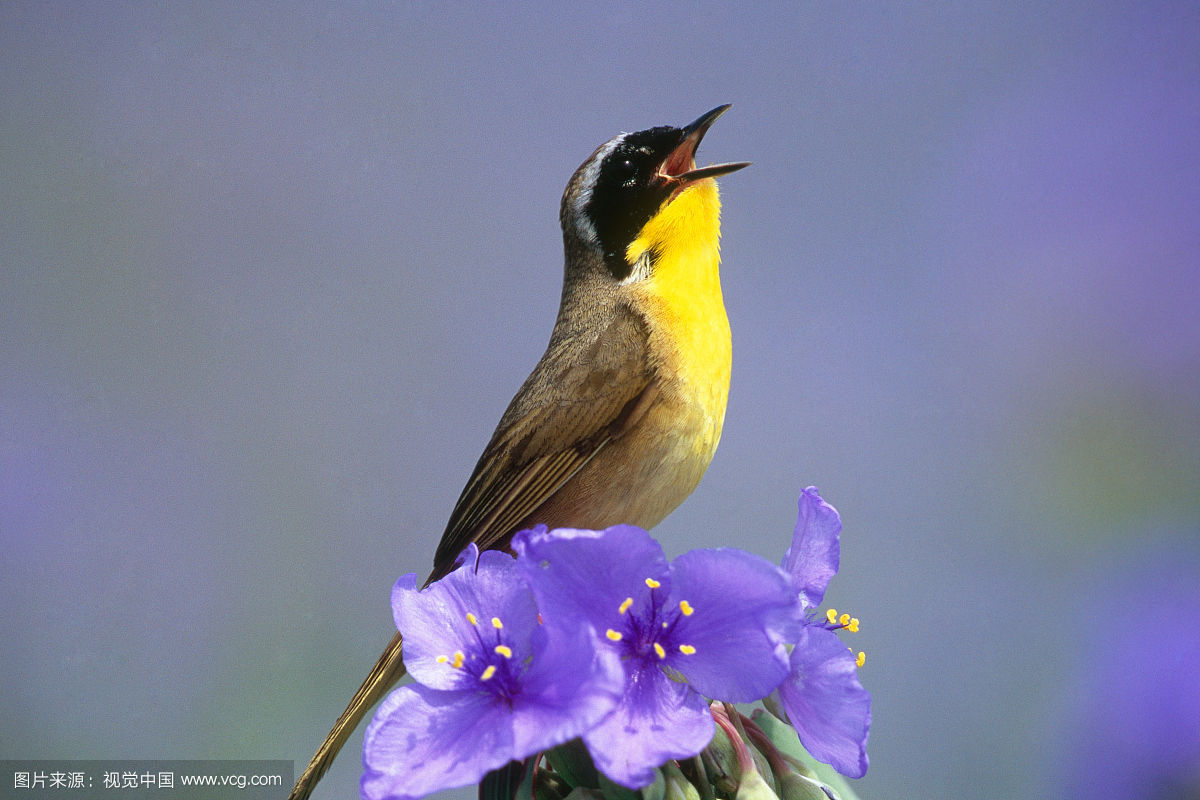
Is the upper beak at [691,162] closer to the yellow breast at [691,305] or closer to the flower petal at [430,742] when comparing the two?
the yellow breast at [691,305]

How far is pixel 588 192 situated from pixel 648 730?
1024 mm

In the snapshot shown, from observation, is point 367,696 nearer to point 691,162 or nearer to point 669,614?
point 669,614

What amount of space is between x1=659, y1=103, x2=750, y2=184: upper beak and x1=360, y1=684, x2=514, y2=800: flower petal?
0.96 meters

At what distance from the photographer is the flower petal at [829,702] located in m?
0.66

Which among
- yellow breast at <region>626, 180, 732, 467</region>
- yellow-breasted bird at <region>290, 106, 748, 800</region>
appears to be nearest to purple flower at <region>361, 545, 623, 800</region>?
yellow-breasted bird at <region>290, 106, 748, 800</region>

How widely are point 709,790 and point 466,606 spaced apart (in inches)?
8.6

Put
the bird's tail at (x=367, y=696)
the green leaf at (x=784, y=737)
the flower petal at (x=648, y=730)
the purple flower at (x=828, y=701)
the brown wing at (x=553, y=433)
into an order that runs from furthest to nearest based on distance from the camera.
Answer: the brown wing at (x=553, y=433) < the bird's tail at (x=367, y=696) < the green leaf at (x=784, y=737) < the purple flower at (x=828, y=701) < the flower petal at (x=648, y=730)

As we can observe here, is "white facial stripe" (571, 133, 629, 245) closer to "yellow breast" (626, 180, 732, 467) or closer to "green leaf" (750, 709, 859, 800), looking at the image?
"yellow breast" (626, 180, 732, 467)

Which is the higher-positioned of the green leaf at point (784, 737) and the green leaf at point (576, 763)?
the green leaf at point (576, 763)

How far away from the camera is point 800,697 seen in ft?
2.26

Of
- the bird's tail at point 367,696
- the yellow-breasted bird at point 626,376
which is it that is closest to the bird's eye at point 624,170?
the yellow-breasted bird at point 626,376

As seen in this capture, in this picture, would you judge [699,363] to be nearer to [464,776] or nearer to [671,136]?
[671,136]

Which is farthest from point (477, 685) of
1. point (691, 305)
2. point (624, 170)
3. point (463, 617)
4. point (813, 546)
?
point (624, 170)

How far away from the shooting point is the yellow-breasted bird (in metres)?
1.28
